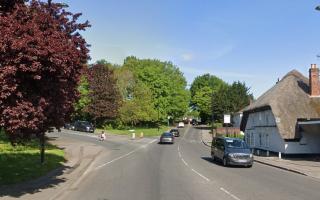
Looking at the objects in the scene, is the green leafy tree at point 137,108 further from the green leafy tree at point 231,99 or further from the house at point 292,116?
the house at point 292,116

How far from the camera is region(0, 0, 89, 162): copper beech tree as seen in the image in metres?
14.8

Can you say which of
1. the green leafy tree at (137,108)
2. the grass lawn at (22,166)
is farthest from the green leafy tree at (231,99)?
Answer: the grass lawn at (22,166)

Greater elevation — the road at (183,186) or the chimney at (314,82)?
the chimney at (314,82)

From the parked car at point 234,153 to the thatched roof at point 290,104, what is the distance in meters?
13.0

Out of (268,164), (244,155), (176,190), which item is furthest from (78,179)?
(268,164)

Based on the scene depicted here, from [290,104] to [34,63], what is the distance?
37.5 m

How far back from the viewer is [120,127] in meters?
104

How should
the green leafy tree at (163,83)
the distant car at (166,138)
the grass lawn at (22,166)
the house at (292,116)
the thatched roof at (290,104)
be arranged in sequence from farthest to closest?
1. the green leafy tree at (163,83)
2. the distant car at (166,138)
3. the thatched roof at (290,104)
4. the house at (292,116)
5. the grass lawn at (22,166)

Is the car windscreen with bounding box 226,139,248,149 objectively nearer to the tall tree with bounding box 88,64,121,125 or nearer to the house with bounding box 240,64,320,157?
the house with bounding box 240,64,320,157

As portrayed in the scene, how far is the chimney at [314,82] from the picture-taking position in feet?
161

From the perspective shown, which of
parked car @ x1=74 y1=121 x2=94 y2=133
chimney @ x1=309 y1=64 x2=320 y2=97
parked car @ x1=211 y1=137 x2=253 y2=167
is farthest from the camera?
parked car @ x1=74 y1=121 x2=94 y2=133

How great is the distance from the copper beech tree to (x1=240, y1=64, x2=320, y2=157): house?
1112 inches

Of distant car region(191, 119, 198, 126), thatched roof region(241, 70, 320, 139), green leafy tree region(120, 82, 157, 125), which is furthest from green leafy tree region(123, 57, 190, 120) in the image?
thatched roof region(241, 70, 320, 139)

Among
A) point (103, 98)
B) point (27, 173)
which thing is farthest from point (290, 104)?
point (103, 98)
